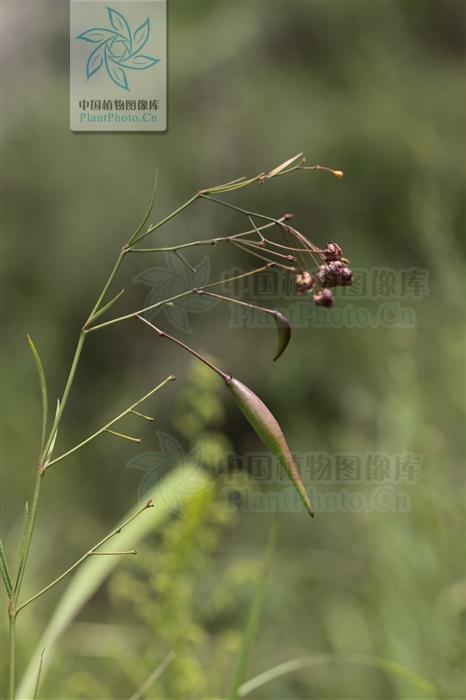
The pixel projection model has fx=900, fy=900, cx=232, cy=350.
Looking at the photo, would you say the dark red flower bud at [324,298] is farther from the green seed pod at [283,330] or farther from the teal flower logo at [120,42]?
the teal flower logo at [120,42]

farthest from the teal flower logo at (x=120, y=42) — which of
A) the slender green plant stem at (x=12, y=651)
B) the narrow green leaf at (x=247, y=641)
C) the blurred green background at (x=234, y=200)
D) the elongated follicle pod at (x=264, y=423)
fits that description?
the blurred green background at (x=234, y=200)

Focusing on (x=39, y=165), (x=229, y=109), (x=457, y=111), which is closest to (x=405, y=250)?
(x=457, y=111)

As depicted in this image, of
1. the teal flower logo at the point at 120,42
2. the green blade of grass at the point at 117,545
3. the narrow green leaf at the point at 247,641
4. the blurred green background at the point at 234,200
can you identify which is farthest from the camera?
the blurred green background at the point at 234,200

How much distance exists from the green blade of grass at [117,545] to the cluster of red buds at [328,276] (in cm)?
54

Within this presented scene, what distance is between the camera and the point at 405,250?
4.21 meters

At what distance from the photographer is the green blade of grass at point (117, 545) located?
1228 mm

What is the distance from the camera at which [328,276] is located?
0.77 m

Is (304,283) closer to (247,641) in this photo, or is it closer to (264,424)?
(264,424)

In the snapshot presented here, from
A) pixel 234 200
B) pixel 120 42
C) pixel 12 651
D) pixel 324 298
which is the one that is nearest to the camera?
pixel 12 651

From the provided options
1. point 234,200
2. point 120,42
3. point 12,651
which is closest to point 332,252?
point 12,651

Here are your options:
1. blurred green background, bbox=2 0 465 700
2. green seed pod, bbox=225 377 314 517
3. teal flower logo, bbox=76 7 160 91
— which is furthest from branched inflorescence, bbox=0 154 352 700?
blurred green background, bbox=2 0 465 700

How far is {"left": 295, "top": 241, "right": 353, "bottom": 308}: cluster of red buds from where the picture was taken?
2.51 feet

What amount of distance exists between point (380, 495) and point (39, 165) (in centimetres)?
257

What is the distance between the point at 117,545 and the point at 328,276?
85 centimetres
